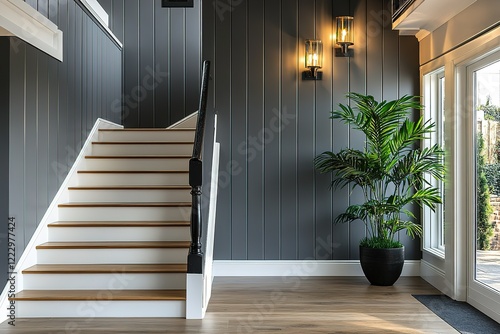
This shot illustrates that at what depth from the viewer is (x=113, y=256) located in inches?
172

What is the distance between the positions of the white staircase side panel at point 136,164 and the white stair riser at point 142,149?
0.25 metres

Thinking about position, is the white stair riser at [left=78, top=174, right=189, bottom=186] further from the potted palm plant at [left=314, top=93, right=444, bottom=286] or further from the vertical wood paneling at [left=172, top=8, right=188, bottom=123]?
the vertical wood paneling at [left=172, top=8, right=188, bottom=123]

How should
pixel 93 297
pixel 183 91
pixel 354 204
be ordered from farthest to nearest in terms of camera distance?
pixel 183 91, pixel 354 204, pixel 93 297

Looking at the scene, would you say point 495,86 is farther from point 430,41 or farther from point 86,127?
point 86,127

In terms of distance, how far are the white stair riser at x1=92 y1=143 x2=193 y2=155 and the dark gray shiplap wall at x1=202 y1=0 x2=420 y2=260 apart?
588 millimetres

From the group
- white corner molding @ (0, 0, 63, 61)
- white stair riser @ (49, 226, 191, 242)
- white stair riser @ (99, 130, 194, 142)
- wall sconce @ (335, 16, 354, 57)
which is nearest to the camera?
white corner molding @ (0, 0, 63, 61)

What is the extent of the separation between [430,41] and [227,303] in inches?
116

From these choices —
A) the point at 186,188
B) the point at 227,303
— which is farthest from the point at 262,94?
the point at 227,303

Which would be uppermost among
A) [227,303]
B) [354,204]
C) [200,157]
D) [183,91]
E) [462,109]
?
[183,91]

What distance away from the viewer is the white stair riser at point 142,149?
5.80 meters

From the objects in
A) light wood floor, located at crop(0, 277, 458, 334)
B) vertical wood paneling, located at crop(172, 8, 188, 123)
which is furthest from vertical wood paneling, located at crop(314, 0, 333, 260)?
vertical wood paneling, located at crop(172, 8, 188, 123)

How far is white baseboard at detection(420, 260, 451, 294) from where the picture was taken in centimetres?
479

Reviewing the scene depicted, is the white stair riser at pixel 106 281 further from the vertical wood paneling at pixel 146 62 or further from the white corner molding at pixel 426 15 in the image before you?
the vertical wood paneling at pixel 146 62

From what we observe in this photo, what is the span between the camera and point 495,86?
13.2ft
